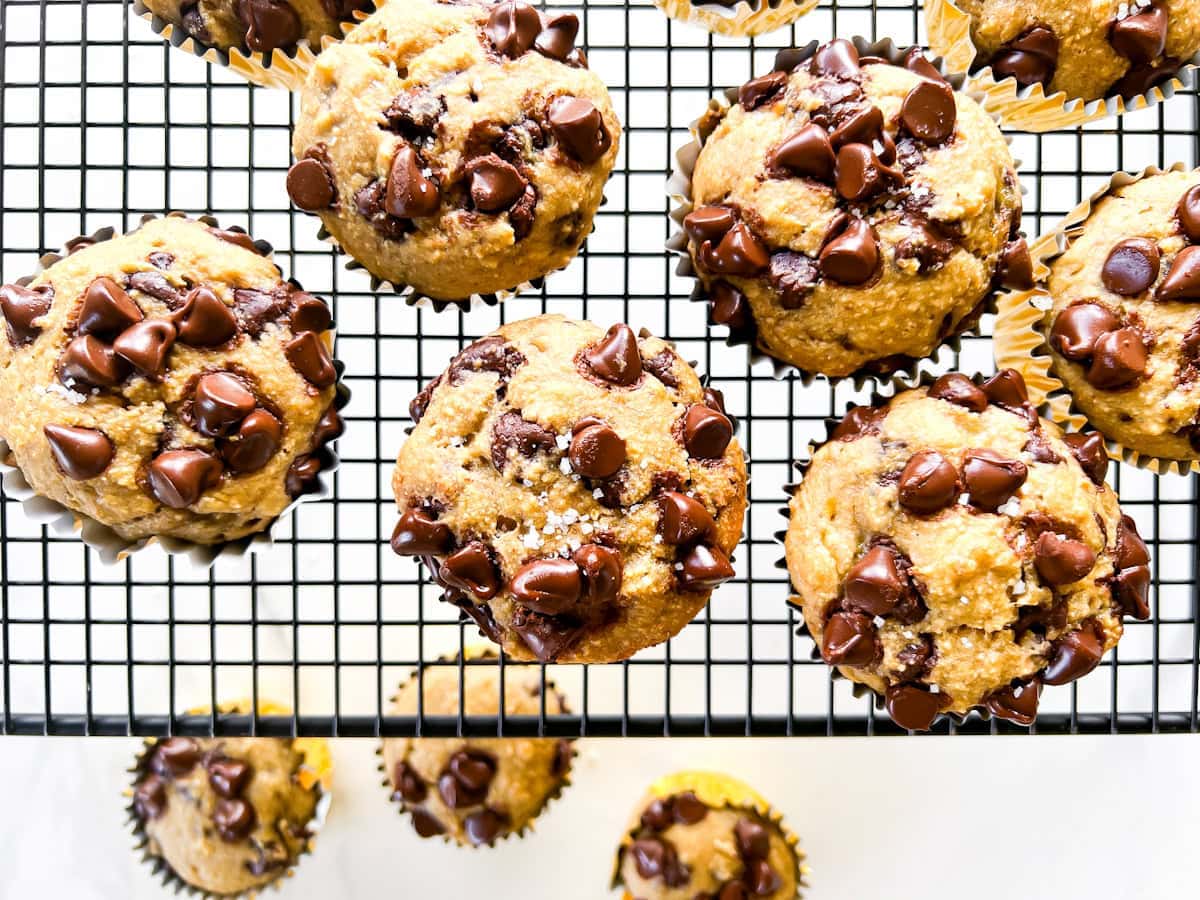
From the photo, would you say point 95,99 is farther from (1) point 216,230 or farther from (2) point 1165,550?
(2) point 1165,550

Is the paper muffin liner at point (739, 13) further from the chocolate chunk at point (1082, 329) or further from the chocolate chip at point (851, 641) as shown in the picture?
the chocolate chip at point (851, 641)

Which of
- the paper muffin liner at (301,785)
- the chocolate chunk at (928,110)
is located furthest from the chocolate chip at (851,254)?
the paper muffin liner at (301,785)

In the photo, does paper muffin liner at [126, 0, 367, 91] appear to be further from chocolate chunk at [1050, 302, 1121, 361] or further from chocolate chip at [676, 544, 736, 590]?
chocolate chunk at [1050, 302, 1121, 361]

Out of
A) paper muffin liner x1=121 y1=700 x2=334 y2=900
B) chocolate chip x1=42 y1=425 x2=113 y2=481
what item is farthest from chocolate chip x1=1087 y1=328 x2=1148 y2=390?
paper muffin liner x1=121 y1=700 x2=334 y2=900

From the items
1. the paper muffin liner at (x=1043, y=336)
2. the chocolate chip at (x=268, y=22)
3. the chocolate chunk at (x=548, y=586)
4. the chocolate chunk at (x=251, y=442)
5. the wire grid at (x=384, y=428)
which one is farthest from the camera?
the wire grid at (x=384, y=428)

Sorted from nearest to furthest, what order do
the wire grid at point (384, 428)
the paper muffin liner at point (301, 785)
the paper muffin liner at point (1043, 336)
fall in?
1. the paper muffin liner at point (1043, 336)
2. the wire grid at point (384, 428)
3. the paper muffin liner at point (301, 785)

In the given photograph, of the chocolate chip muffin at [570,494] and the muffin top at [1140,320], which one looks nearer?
the chocolate chip muffin at [570,494]

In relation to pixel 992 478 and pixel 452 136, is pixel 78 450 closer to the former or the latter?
pixel 452 136
